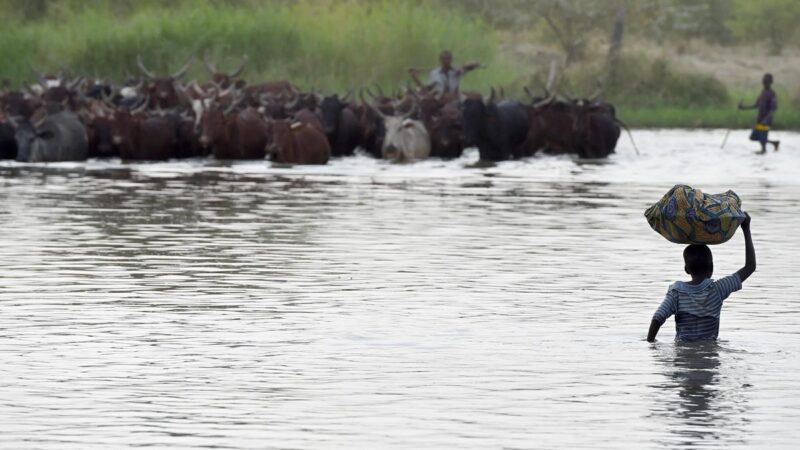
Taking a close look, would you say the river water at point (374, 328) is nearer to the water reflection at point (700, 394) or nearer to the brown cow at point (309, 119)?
the water reflection at point (700, 394)

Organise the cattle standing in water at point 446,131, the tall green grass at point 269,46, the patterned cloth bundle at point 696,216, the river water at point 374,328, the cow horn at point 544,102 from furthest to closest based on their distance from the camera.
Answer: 1. the tall green grass at point 269,46
2. the cow horn at point 544,102
3. the cattle standing in water at point 446,131
4. the patterned cloth bundle at point 696,216
5. the river water at point 374,328

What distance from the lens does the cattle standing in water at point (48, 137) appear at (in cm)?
3144

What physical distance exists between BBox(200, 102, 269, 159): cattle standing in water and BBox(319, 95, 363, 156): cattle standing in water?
1613 millimetres

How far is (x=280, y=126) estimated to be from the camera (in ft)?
104

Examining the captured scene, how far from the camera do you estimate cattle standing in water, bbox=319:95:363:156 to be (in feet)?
113

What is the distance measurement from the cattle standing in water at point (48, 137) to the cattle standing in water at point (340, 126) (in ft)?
15.2

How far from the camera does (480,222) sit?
20312 mm

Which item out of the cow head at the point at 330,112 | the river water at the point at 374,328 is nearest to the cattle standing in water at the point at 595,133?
the cow head at the point at 330,112

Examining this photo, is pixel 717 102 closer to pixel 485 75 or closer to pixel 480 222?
pixel 485 75

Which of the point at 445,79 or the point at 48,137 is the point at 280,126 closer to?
the point at 48,137

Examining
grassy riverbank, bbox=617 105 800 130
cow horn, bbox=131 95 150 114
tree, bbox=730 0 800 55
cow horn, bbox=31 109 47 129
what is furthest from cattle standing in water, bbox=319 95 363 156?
tree, bbox=730 0 800 55

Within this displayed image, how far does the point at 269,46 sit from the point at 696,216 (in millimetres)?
43119

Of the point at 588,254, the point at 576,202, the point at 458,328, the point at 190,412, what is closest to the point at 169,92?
the point at 576,202

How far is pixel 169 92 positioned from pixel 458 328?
26959mm
